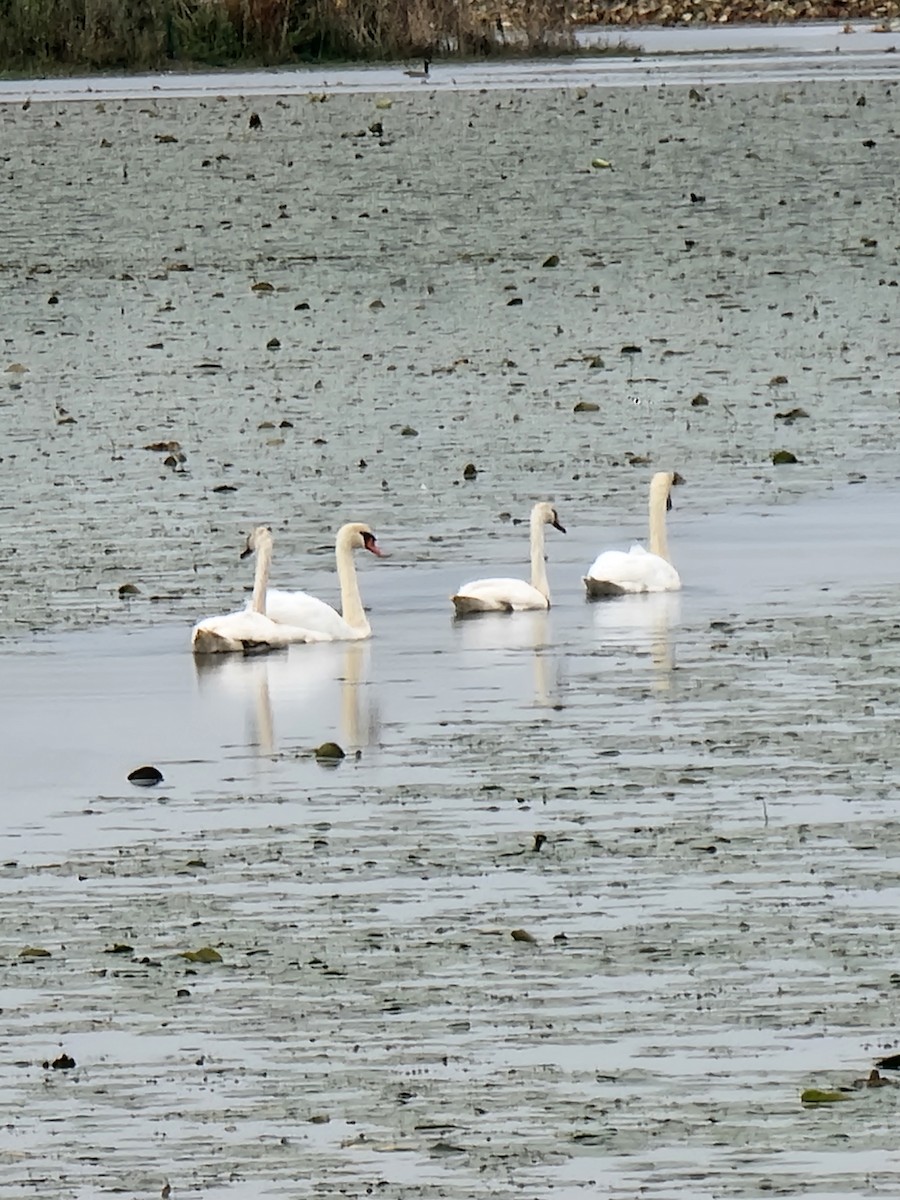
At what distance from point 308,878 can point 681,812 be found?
3.76 feet

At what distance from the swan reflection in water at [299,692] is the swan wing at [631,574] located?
1136 millimetres

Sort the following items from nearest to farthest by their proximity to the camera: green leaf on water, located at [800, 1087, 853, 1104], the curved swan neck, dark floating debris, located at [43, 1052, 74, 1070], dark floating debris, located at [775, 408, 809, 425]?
1. green leaf on water, located at [800, 1087, 853, 1104]
2. dark floating debris, located at [43, 1052, 74, 1070]
3. the curved swan neck
4. dark floating debris, located at [775, 408, 809, 425]

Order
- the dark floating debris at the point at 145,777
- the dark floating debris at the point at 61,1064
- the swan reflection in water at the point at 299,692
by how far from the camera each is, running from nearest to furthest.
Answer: the dark floating debris at the point at 61,1064 < the dark floating debris at the point at 145,777 < the swan reflection in water at the point at 299,692

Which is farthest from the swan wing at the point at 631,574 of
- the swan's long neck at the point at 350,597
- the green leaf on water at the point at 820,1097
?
the green leaf on water at the point at 820,1097

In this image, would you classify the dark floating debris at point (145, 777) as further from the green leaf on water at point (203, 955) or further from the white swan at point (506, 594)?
the white swan at point (506, 594)

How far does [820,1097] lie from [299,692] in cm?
527

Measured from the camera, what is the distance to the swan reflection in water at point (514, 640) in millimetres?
12500

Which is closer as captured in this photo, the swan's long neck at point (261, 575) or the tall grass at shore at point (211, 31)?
the swan's long neck at point (261, 575)

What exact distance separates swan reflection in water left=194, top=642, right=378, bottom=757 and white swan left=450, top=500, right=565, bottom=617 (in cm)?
50

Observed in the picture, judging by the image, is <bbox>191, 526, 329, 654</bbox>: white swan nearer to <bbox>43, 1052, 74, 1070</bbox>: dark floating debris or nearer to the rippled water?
the rippled water

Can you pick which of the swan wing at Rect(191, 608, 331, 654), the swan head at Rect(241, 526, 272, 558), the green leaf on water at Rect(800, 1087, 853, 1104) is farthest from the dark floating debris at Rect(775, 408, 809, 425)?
the green leaf on water at Rect(800, 1087, 853, 1104)

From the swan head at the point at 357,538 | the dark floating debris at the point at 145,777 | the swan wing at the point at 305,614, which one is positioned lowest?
the dark floating debris at the point at 145,777

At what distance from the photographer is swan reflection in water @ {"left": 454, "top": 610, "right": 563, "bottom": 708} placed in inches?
492

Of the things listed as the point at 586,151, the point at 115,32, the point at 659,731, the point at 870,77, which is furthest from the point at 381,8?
the point at 659,731
